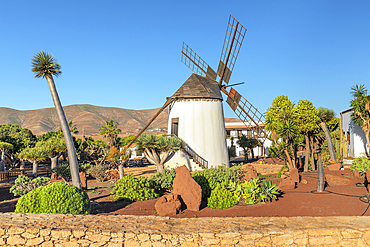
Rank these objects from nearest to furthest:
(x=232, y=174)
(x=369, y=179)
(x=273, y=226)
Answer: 1. (x=273, y=226)
2. (x=369, y=179)
3. (x=232, y=174)

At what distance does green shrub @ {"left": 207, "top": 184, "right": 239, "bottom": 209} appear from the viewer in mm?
10156

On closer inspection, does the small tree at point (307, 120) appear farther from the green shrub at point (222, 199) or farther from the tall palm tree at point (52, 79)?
the tall palm tree at point (52, 79)

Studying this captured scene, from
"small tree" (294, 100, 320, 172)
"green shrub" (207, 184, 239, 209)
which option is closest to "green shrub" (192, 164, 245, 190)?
"green shrub" (207, 184, 239, 209)

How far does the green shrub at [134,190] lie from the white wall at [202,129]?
33.8 ft

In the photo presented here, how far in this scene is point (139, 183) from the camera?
12.1 m

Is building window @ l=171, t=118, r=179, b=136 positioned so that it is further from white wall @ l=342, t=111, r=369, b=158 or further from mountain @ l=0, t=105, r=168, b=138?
mountain @ l=0, t=105, r=168, b=138

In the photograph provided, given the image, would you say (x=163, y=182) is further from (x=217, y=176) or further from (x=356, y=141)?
(x=356, y=141)

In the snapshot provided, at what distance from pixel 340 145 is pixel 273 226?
2189 cm

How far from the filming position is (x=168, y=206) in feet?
30.7

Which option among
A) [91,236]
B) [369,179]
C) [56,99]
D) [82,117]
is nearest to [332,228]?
[91,236]

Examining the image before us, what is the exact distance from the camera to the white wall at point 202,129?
2222cm

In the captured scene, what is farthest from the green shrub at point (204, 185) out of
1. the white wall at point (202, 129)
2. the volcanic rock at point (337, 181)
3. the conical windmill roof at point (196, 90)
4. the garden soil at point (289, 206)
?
the conical windmill roof at point (196, 90)

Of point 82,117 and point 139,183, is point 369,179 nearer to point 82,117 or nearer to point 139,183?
point 139,183

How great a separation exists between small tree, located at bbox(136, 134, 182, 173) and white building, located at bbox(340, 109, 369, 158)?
15842mm
